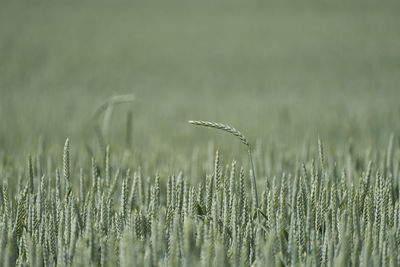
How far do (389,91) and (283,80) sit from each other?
4.63 ft

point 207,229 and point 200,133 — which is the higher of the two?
point 200,133

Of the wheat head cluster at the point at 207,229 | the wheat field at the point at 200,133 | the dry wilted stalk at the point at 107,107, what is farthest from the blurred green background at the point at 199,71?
the wheat head cluster at the point at 207,229

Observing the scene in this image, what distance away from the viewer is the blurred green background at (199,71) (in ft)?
10.4

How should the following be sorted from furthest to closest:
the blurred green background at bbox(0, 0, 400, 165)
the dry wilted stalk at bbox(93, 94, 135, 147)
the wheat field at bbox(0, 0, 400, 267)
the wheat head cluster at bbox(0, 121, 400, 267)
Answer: the blurred green background at bbox(0, 0, 400, 165) → the dry wilted stalk at bbox(93, 94, 135, 147) → the wheat field at bbox(0, 0, 400, 267) → the wheat head cluster at bbox(0, 121, 400, 267)

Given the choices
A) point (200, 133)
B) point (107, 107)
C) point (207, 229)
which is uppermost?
point (200, 133)

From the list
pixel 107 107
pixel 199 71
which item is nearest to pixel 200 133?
pixel 107 107

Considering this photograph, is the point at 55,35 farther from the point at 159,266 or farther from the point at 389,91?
the point at 159,266

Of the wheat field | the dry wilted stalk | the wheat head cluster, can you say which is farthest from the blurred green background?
the wheat head cluster

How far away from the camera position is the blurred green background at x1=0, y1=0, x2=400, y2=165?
3172 millimetres

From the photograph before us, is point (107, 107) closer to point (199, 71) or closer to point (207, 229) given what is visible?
point (207, 229)

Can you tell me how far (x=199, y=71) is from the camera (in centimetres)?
659

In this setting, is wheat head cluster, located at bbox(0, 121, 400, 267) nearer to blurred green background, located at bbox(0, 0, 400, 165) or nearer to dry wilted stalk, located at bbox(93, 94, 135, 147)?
dry wilted stalk, located at bbox(93, 94, 135, 147)

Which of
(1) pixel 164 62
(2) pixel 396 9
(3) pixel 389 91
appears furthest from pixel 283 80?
(2) pixel 396 9

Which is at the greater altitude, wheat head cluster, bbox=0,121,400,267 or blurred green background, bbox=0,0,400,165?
blurred green background, bbox=0,0,400,165
